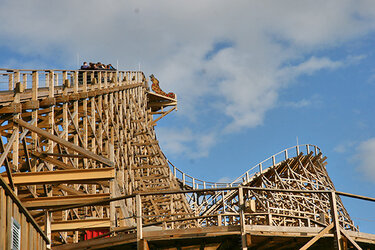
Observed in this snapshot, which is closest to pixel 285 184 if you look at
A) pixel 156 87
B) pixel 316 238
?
pixel 156 87

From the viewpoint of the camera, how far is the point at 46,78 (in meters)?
24.6

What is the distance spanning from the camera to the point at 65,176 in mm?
17734

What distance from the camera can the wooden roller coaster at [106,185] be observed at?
14.8 meters

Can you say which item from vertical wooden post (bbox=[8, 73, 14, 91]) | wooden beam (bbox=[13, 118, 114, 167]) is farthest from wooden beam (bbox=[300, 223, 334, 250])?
vertical wooden post (bbox=[8, 73, 14, 91])

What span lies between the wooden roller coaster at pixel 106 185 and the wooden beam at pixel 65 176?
2cm

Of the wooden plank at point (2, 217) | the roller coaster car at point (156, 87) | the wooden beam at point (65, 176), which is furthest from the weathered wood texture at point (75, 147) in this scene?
the roller coaster car at point (156, 87)

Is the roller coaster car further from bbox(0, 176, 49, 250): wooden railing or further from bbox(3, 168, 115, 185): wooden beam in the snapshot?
bbox(0, 176, 49, 250): wooden railing

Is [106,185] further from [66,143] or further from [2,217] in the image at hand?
[2,217]

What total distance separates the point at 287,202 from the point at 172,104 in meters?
14.8

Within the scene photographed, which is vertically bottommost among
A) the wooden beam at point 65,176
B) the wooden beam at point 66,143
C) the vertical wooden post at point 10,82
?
the wooden beam at point 65,176

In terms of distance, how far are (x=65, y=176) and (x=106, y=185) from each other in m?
3.01

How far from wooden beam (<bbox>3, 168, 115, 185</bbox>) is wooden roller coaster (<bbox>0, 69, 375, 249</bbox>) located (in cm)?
2

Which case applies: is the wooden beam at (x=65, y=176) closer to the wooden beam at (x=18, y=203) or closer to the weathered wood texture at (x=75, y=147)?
the weathered wood texture at (x=75, y=147)

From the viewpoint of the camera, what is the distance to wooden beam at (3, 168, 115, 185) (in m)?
17.7
